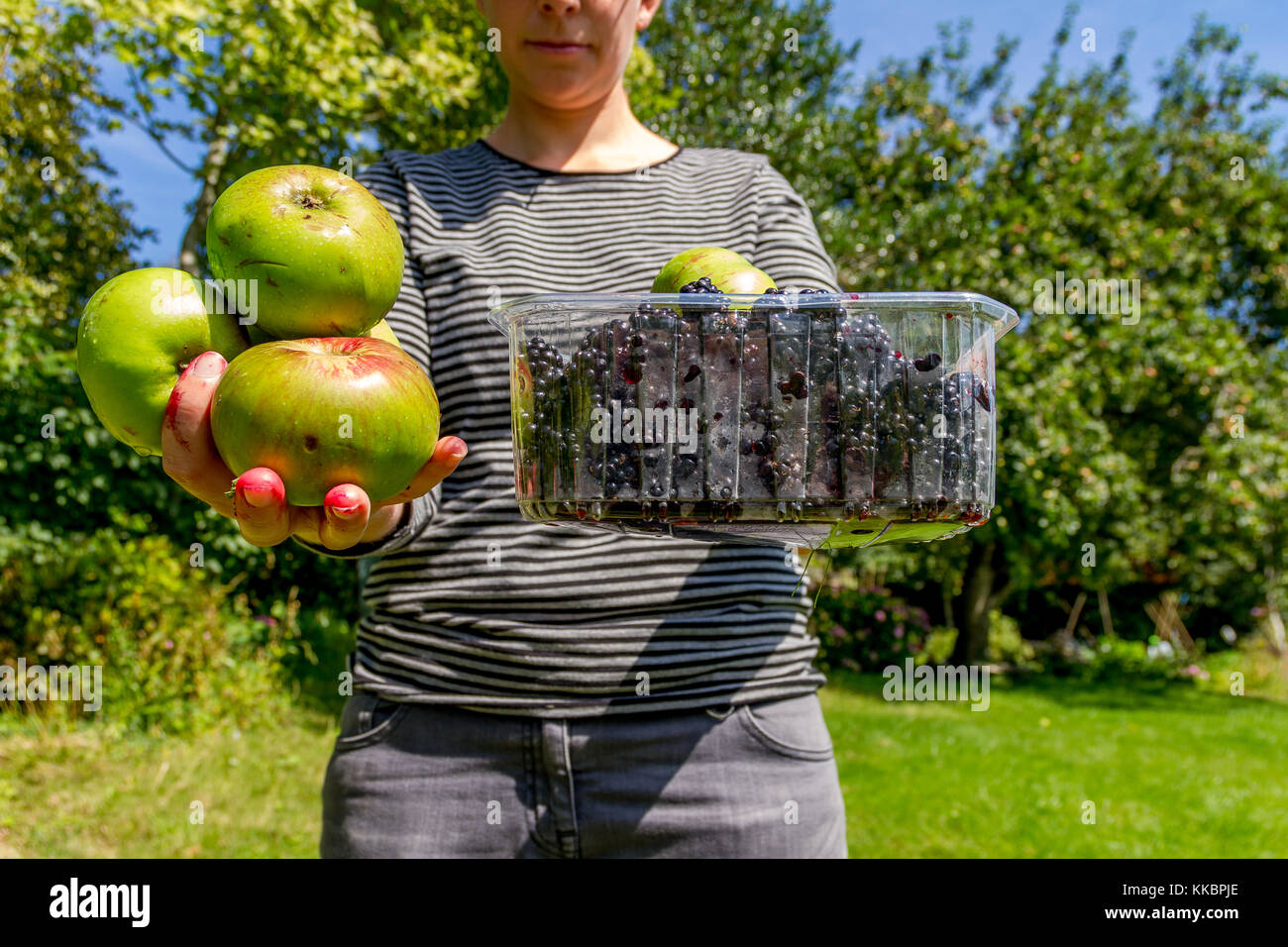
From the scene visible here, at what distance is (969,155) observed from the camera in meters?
10.6

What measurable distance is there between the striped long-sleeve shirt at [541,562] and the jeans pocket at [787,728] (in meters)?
0.03

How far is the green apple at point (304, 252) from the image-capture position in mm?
1383

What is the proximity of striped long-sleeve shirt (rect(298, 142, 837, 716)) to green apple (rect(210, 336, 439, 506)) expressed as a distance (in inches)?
11.8

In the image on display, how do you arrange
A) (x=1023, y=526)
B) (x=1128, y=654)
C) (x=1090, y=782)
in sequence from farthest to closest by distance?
(x=1128, y=654) < (x=1023, y=526) < (x=1090, y=782)

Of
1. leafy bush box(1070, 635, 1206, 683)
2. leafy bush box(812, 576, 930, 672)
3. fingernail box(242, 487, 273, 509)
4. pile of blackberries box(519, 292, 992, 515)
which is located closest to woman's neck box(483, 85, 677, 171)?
pile of blackberries box(519, 292, 992, 515)

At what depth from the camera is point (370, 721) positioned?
1.79 meters

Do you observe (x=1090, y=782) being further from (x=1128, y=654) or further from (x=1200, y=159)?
(x=1200, y=159)

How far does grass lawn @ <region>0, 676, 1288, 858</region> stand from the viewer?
16.2 feet

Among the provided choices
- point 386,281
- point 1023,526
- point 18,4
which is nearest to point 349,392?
point 386,281

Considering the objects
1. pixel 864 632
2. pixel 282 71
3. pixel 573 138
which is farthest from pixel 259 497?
pixel 864 632

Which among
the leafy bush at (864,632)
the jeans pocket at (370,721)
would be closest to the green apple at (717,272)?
the jeans pocket at (370,721)

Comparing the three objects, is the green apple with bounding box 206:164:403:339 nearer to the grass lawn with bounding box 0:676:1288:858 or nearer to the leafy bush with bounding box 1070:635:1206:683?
the grass lawn with bounding box 0:676:1288:858

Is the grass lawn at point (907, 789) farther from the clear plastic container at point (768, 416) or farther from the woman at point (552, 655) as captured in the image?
the clear plastic container at point (768, 416)

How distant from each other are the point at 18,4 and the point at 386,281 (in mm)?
6756
